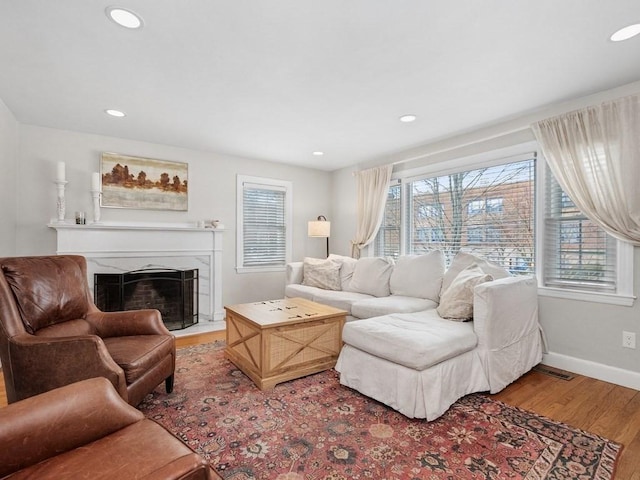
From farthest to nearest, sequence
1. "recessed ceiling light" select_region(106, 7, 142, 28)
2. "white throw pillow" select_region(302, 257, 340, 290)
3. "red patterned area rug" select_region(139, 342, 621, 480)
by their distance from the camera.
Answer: "white throw pillow" select_region(302, 257, 340, 290) < "recessed ceiling light" select_region(106, 7, 142, 28) < "red patterned area rug" select_region(139, 342, 621, 480)

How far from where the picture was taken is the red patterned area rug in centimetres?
162

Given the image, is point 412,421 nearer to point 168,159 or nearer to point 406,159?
point 406,159

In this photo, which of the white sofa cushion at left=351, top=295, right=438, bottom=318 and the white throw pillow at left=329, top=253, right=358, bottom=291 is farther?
the white throw pillow at left=329, top=253, right=358, bottom=291

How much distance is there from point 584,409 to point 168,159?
188 inches

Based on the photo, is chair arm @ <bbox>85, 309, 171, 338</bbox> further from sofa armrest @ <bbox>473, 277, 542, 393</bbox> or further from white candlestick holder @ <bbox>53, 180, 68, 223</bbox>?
sofa armrest @ <bbox>473, 277, 542, 393</bbox>

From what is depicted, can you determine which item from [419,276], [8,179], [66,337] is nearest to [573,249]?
[419,276]

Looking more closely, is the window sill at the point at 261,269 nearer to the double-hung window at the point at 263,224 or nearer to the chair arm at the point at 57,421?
the double-hung window at the point at 263,224

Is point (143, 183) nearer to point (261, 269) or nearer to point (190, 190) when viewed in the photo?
point (190, 190)

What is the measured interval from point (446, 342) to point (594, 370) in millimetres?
1564

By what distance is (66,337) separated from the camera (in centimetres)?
182

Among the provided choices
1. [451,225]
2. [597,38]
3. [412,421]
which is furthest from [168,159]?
[597,38]

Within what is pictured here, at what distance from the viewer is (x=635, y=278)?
8.29 ft

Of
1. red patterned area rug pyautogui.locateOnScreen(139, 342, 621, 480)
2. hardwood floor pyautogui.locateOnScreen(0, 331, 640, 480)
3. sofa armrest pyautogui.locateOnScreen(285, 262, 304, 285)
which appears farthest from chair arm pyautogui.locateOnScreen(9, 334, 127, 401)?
sofa armrest pyautogui.locateOnScreen(285, 262, 304, 285)

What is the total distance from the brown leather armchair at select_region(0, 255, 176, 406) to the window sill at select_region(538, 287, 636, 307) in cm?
324
